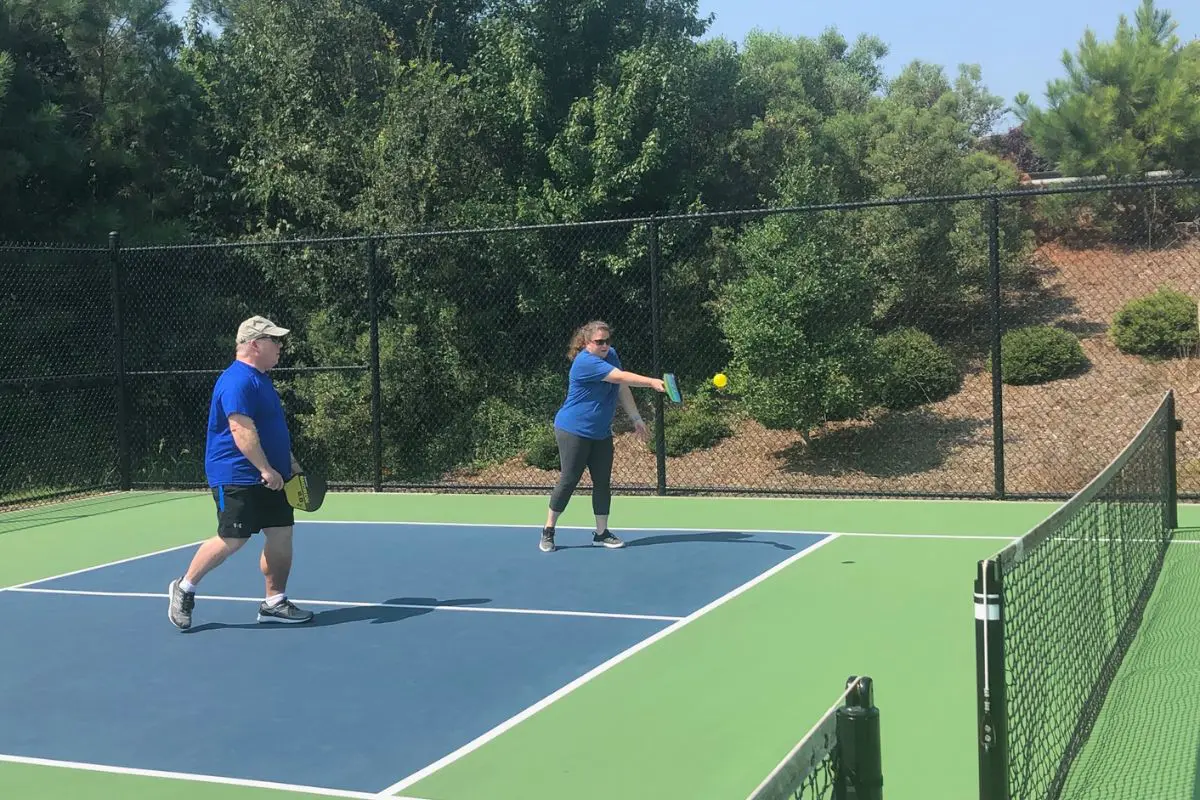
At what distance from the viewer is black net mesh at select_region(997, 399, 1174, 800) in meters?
3.85

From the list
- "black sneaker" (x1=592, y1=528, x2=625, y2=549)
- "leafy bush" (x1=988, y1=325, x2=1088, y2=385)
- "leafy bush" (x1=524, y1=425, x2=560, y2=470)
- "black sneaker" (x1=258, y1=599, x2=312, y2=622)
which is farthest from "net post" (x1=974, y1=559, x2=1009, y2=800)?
"leafy bush" (x1=988, y1=325, x2=1088, y2=385)

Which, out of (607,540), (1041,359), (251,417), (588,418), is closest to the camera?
(251,417)

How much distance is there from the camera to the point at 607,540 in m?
9.62

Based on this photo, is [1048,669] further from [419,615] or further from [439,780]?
[419,615]

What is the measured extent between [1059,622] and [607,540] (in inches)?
202

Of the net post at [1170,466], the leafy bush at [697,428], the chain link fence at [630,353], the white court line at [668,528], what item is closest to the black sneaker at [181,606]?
the white court line at [668,528]

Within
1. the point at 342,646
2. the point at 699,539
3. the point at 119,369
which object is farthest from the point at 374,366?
the point at 342,646

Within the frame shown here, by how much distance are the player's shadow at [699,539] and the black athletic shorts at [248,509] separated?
2.93m

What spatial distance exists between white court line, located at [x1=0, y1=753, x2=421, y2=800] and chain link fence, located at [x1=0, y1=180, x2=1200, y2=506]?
9.74 meters

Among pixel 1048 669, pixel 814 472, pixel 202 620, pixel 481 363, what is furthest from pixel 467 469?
pixel 1048 669

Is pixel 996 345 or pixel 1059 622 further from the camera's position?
pixel 996 345

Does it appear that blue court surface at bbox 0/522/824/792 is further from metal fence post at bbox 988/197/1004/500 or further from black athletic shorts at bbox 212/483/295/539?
metal fence post at bbox 988/197/1004/500

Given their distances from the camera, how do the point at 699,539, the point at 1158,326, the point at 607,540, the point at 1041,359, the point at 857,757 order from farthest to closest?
1. the point at 1158,326
2. the point at 1041,359
3. the point at 699,539
4. the point at 607,540
5. the point at 857,757

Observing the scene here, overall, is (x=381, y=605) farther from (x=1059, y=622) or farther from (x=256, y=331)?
(x=1059, y=622)
